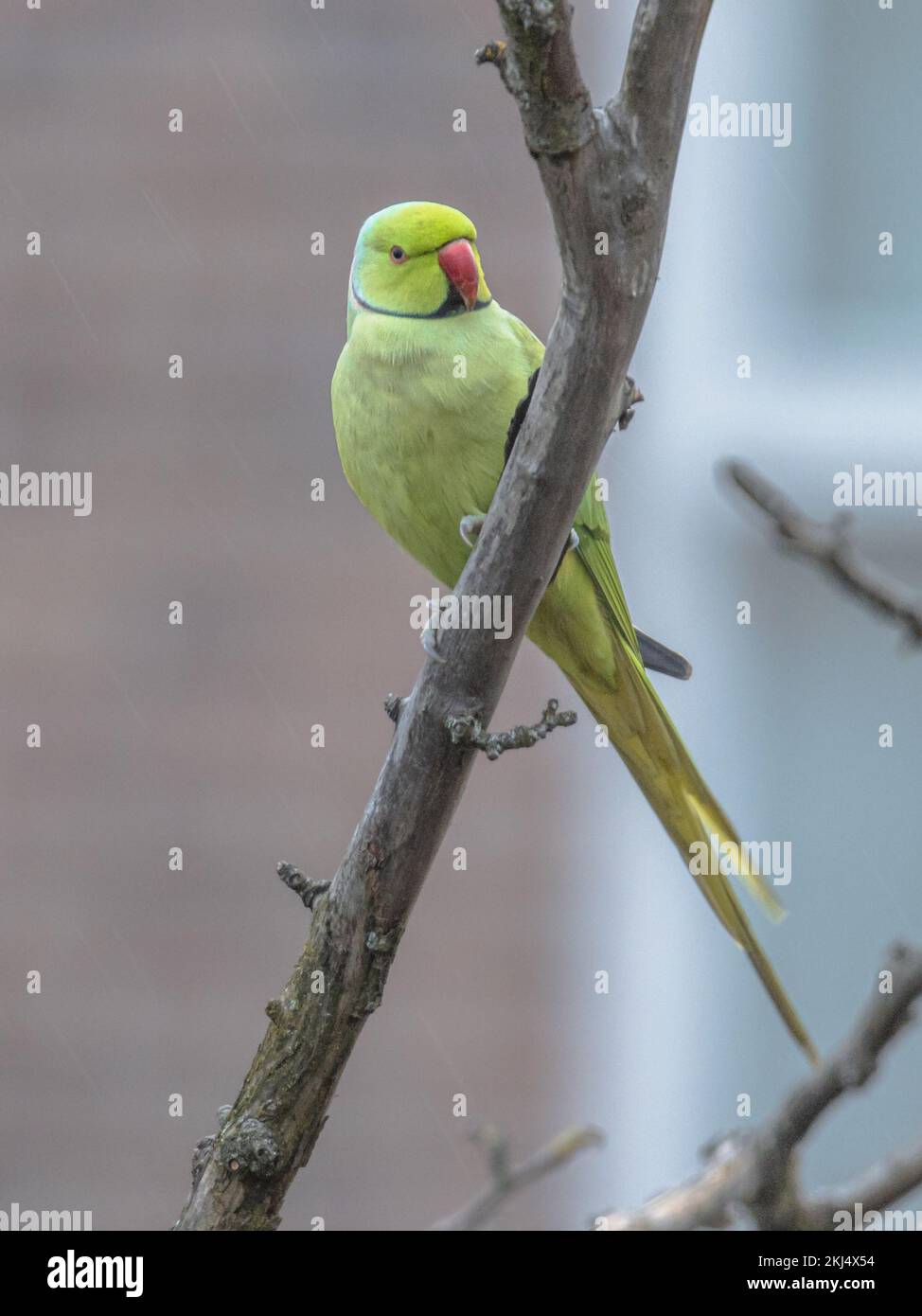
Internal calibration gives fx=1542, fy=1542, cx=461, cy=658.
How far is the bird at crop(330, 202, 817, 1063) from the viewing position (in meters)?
2.01

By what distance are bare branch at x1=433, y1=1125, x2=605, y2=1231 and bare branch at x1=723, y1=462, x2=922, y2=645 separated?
46 centimetres

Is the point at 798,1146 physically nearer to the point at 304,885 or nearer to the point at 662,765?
the point at 304,885

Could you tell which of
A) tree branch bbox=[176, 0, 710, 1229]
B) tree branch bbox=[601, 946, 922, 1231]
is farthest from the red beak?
tree branch bbox=[601, 946, 922, 1231]

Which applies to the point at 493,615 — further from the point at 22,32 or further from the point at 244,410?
the point at 22,32

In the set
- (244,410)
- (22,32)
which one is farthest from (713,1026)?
(22,32)

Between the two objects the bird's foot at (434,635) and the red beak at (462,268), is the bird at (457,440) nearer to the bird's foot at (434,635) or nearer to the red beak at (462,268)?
the red beak at (462,268)

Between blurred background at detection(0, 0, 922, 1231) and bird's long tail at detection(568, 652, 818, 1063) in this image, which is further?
blurred background at detection(0, 0, 922, 1231)

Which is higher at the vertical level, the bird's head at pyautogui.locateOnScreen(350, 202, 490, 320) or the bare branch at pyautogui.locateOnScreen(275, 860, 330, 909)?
the bird's head at pyautogui.locateOnScreen(350, 202, 490, 320)

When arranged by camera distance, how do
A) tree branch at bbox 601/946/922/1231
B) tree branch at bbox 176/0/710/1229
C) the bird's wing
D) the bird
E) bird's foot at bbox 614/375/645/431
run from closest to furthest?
tree branch at bbox 601/946/922/1231 → tree branch at bbox 176/0/710/1229 → bird's foot at bbox 614/375/645/431 → the bird → the bird's wing

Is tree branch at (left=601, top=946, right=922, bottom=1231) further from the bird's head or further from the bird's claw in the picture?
the bird's head

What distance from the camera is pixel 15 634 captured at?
3625 mm

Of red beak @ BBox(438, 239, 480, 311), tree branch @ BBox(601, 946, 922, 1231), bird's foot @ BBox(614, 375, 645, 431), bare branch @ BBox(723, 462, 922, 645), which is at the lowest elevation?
tree branch @ BBox(601, 946, 922, 1231)
